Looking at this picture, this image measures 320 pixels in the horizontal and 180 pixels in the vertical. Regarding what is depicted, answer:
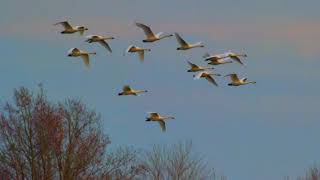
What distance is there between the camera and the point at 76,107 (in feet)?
204

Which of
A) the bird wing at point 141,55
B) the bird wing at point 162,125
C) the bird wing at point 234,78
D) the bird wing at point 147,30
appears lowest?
the bird wing at point 162,125

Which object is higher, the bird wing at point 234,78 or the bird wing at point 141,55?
the bird wing at point 234,78

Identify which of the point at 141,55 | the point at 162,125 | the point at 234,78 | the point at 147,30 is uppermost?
the point at 234,78

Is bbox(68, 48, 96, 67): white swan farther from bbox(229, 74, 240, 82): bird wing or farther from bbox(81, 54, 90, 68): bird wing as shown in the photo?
bbox(229, 74, 240, 82): bird wing

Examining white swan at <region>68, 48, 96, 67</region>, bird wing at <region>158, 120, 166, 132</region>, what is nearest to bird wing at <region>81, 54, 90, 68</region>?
white swan at <region>68, 48, 96, 67</region>

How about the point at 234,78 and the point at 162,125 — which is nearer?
the point at 162,125

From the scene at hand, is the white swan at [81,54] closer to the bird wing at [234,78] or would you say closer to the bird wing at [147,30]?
the bird wing at [147,30]

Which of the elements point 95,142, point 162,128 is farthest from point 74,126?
point 162,128

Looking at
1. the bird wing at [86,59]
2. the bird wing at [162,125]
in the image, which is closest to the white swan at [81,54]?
the bird wing at [86,59]

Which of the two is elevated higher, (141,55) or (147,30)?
(147,30)

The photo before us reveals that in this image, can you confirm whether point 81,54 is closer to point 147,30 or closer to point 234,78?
point 147,30

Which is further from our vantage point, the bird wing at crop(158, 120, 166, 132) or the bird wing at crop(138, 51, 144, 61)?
the bird wing at crop(158, 120, 166, 132)

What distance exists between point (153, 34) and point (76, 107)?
1736 cm

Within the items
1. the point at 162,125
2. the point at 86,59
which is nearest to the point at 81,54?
the point at 86,59
